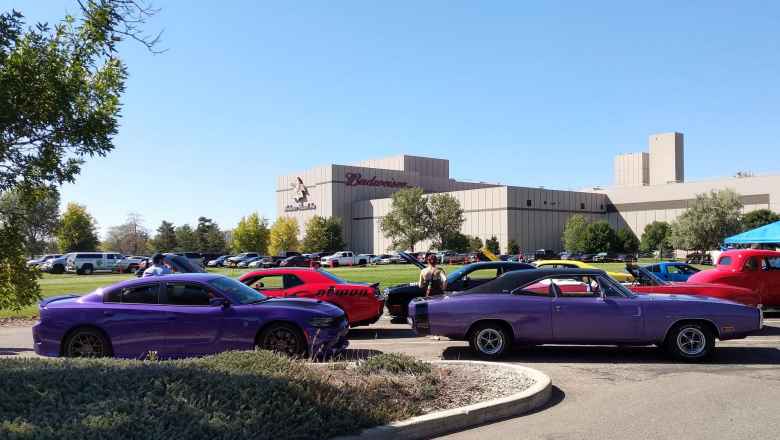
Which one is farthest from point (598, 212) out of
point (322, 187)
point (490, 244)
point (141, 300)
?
point (141, 300)

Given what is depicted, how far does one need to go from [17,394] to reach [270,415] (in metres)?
2.26

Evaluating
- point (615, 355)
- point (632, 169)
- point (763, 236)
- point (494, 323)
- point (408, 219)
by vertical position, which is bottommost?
point (615, 355)

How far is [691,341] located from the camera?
10539 mm

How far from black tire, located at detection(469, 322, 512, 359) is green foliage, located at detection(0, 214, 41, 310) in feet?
21.8

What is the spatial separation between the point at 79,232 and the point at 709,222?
2993 inches

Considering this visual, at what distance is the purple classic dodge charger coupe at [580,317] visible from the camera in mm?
10477

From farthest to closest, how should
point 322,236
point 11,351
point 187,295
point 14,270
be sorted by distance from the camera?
1. point 322,236
2. point 11,351
3. point 187,295
4. point 14,270

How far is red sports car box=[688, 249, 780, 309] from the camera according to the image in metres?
17.3

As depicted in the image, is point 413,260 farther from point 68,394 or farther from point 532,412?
point 68,394

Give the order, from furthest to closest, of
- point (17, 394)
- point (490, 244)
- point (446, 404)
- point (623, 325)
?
point (490, 244) < point (623, 325) < point (446, 404) < point (17, 394)

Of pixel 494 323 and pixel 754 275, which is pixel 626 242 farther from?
pixel 494 323

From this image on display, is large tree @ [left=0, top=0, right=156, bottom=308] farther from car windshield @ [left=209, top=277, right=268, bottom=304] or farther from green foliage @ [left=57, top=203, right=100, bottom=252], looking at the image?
green foliage @ [left=57, top=203, right=100, bottom=252]

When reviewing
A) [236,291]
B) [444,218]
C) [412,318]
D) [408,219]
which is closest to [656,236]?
[444,218]

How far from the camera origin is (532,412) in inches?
294
